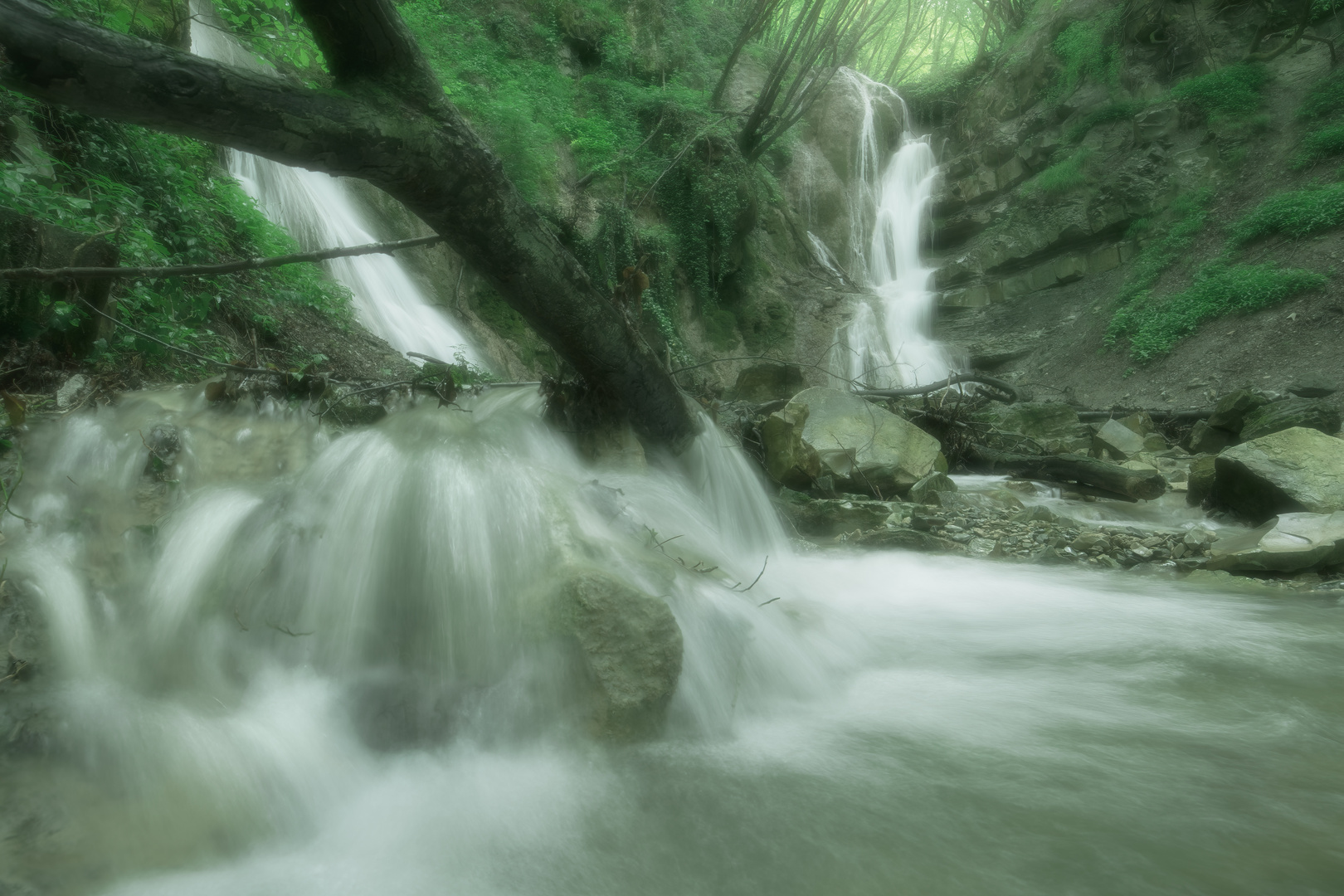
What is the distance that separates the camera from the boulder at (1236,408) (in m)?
7.20

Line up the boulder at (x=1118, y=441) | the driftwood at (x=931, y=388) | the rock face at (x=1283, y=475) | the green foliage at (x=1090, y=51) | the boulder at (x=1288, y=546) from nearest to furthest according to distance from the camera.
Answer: the boulder at (x=1288, y=546), the rock face at (x=1283, y=475), the boulder at (x=1118, y=441), the driftwood at (x=931, y=388), the green foliage at (x=1090, y=51)

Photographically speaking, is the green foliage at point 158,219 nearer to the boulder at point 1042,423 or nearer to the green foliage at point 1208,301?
the boulder at point 1042,423

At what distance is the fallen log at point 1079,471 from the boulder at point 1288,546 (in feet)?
5.09

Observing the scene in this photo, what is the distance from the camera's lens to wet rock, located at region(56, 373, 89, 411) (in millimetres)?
2902

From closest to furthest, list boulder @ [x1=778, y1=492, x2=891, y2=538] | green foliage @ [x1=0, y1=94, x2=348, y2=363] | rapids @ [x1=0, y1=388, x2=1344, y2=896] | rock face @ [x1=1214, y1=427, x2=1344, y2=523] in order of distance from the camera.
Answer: rapids @ [x1=0, y1=388, x2=1344, y2=896] → green foliage @ [x1=0, y1=94, x2=348, y2=363] → rock face @ [x1=1214, y1=427, x2=1344, y2=523] → boulder @ [x1=778, y1=492, x2=891, y2=538]

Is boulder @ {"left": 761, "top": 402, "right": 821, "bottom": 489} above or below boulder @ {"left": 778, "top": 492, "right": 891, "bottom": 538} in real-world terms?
above

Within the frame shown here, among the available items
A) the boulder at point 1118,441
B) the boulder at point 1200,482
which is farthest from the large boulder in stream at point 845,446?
the boulder at point 1118,441

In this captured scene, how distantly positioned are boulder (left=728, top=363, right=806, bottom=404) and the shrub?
637 cm

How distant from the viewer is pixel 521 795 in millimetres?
2154

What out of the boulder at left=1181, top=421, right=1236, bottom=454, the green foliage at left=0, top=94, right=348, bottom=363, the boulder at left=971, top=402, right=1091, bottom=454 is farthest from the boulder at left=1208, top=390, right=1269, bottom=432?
the green foliage at left=0, top=94, right=348, bottom=363

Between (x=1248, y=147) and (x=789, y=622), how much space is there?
15.5 metres

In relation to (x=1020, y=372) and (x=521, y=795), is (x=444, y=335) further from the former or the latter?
(x=1020, y=372)

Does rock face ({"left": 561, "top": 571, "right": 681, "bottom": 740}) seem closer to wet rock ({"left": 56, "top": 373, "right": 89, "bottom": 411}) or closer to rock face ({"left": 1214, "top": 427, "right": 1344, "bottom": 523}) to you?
wet rock ({"left": 56, "top": 373, "right": 89, "bottom": 411})

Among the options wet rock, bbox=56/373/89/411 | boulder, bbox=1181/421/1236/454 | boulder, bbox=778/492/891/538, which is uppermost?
boulder, bbox=1181/421/1236/454
